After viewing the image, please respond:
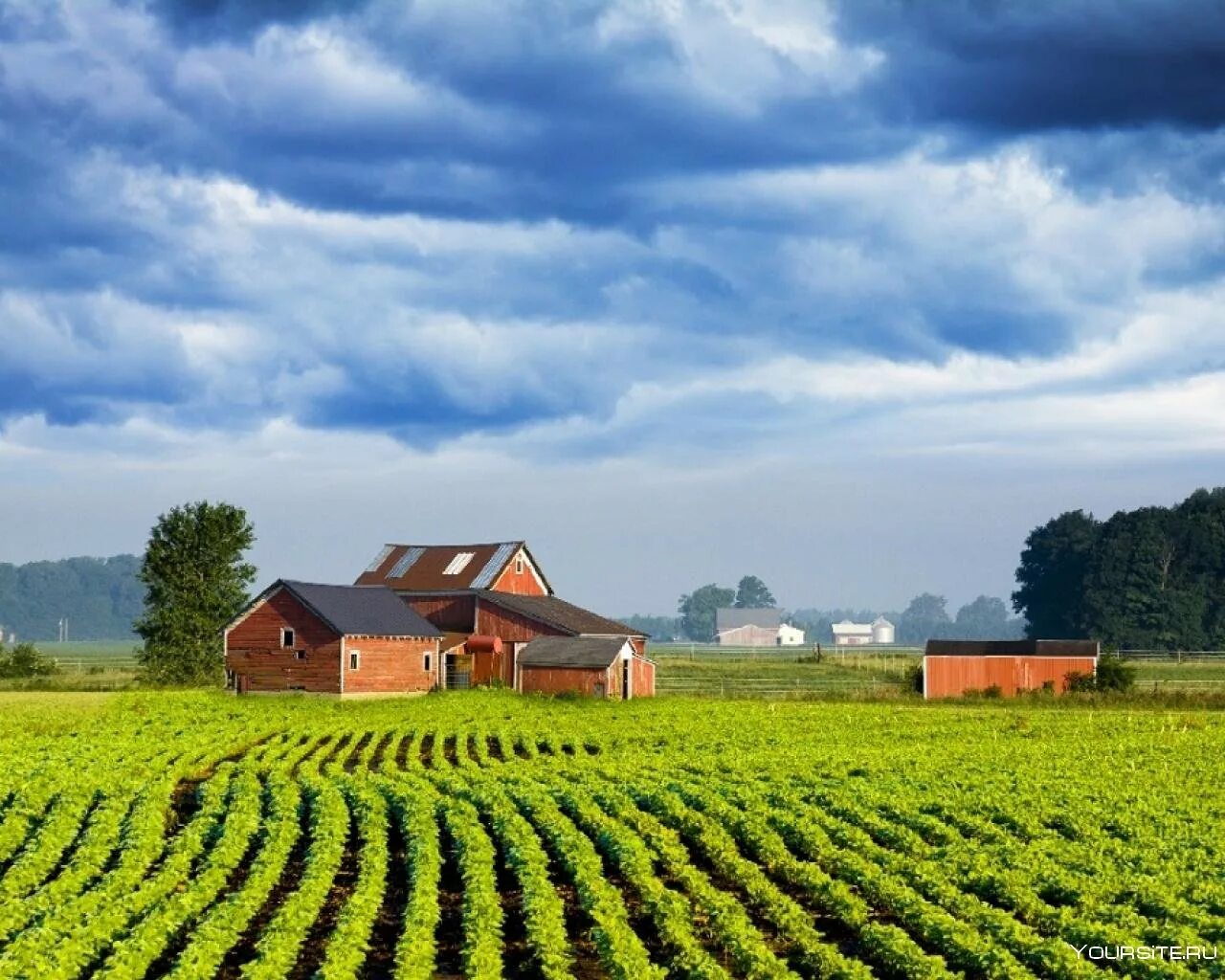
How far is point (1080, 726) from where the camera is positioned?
5031 centimetres

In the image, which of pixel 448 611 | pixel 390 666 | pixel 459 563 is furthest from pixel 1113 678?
pixel 459 563

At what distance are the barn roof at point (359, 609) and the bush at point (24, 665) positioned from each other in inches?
1080

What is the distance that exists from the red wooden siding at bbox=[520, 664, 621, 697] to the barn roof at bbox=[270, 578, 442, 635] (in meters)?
5.69

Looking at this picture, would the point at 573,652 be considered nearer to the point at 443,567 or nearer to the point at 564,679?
the point at 564,679

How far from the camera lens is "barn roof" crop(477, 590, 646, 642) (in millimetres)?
70062

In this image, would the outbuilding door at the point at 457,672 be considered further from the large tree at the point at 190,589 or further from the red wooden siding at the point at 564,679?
the large tree at the point at 190,589

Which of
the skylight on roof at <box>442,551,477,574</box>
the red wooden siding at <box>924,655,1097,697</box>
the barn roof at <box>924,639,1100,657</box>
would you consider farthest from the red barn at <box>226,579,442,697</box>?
the barn roof at <box>924,639,1100,657</box>

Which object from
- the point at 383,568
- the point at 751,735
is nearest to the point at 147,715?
the point at 751,735

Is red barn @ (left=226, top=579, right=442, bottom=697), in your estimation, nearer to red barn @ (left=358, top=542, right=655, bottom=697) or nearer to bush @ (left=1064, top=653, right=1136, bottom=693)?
red barn @ (left=358, top=542, right=655, bottom=697)

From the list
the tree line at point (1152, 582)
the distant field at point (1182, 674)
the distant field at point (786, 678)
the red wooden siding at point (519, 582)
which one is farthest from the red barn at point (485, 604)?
the tree line at point (1152, 582)

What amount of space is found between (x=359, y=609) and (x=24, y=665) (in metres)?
30.3

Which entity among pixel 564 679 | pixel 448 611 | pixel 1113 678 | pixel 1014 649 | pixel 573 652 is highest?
pixel 448 611

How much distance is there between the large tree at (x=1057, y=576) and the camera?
14912cm

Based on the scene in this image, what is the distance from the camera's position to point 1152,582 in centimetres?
14100
